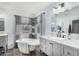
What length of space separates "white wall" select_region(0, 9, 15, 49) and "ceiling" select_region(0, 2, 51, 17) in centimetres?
11

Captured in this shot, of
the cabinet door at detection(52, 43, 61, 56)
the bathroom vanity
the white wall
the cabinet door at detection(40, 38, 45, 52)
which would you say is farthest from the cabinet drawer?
the white wall

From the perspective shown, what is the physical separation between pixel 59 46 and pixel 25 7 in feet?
3.50

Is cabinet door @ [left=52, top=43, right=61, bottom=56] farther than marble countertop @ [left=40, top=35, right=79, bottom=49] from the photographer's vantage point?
Yes

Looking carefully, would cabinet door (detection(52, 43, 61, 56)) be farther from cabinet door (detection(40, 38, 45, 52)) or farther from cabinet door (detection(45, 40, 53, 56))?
cabinet door (detection(40, 38, 45, 52))

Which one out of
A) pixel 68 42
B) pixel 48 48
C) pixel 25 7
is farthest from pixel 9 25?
pixel 68 42

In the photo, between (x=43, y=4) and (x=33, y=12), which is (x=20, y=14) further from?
(x=43, y=4)

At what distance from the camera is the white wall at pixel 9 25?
2107mm

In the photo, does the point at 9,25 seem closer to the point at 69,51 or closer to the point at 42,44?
the point at 42,44

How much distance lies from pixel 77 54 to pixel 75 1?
3.64 ft

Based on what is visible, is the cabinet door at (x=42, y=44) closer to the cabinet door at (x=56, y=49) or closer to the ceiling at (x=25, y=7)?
the cabinet door at (x=56, y=49)

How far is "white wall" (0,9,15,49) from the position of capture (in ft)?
6.91

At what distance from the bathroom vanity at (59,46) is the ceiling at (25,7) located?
0.60 meters

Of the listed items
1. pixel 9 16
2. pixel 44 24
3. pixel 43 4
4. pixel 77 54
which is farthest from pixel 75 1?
pixel 9 16

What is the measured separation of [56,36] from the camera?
2547 millimetres
